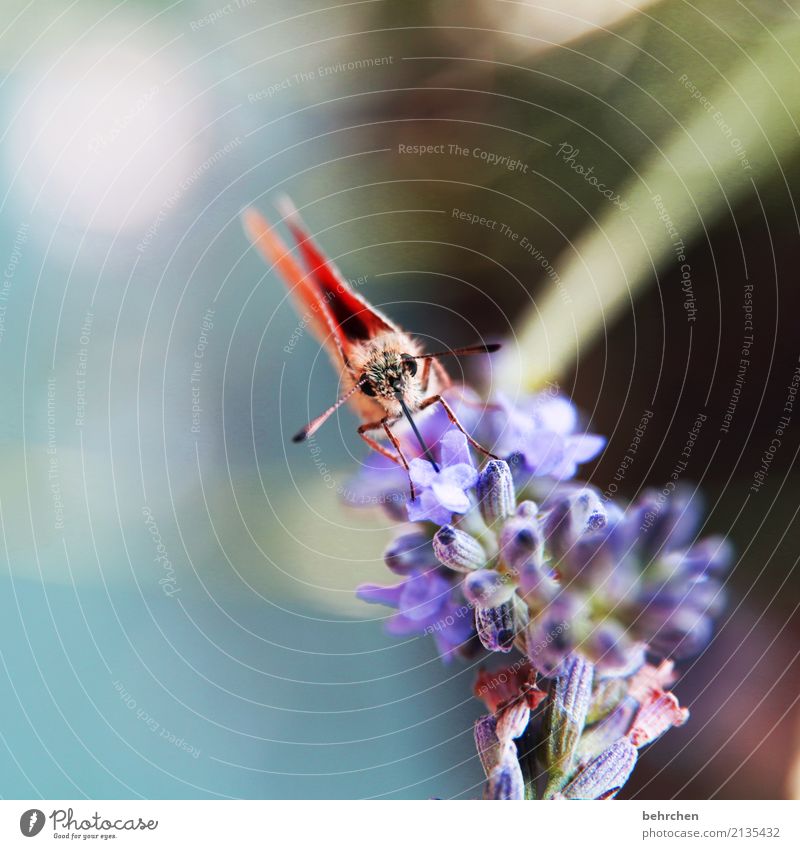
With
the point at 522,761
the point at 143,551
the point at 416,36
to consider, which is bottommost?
the point at 522,761

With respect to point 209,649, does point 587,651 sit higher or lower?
lower

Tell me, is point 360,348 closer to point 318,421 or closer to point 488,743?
point 318,421

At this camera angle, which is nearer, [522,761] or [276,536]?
[522,761]

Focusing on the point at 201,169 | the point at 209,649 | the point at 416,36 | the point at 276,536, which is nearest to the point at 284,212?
the point at 201,169

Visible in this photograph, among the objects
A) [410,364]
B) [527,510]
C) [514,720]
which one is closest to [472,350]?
[410,364]

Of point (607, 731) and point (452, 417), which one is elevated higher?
point (452, 417)

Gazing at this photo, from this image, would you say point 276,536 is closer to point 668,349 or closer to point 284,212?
point 284,212

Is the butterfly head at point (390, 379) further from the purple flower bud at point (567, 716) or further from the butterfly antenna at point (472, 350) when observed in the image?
the purple flower bud at point (567, 716)
